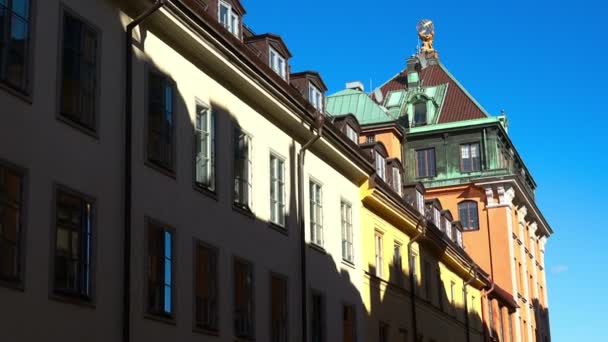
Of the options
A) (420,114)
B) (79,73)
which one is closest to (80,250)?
(79,73)

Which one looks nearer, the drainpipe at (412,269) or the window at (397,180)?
the drainpipe at (412,269)

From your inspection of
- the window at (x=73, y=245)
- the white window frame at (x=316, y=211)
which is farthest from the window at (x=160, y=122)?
the white window frame at (x=316, y=211)

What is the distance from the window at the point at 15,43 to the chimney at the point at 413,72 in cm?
5376

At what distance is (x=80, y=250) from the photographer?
664 inches

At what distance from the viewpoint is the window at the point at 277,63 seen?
88.8 feet

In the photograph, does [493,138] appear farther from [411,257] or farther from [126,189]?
[126,189]

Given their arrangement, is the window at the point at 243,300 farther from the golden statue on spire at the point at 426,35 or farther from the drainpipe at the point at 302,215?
the golden statue on spire at the point at 426,35

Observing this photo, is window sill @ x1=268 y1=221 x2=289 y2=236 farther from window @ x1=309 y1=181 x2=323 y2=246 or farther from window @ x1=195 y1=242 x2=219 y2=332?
window @ x1=195 y1=242 x2=219 y2=332

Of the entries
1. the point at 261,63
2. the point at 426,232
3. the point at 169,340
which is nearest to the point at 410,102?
the point at 426,232

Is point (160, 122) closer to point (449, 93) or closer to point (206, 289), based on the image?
point (206, 289)

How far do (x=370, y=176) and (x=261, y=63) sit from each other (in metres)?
9.84

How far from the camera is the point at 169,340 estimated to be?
19.5 metres

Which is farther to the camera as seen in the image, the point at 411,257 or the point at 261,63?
the point at 411,257

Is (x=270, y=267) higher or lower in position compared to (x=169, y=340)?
higher
